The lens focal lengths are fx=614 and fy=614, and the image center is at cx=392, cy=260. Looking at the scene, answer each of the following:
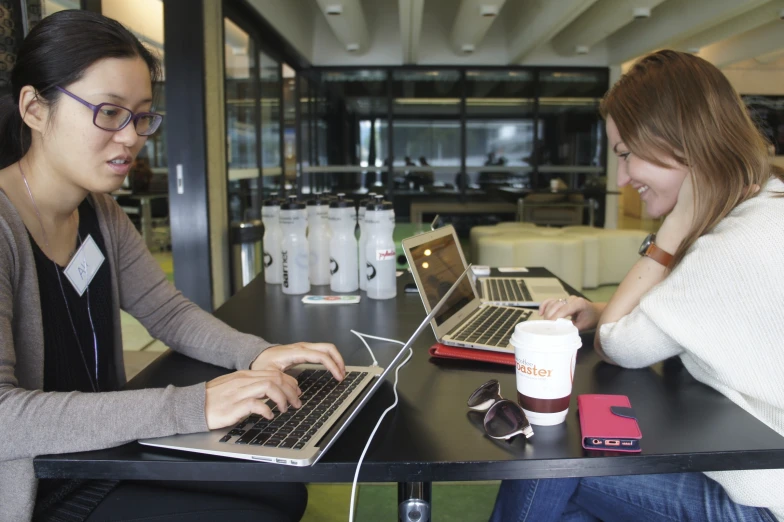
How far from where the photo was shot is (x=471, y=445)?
847 mm

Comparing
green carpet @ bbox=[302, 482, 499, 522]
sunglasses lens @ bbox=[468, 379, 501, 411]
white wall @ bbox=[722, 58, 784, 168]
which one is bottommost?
green carpet @ bbox=[302, 482, 499, 522]

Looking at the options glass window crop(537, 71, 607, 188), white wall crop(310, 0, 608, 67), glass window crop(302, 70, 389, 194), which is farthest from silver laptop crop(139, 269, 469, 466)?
glass window crop(537, 71, 607, 188)

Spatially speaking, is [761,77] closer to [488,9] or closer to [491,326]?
[488,9]

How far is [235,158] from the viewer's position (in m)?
4.19

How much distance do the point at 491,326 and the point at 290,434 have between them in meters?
0.69

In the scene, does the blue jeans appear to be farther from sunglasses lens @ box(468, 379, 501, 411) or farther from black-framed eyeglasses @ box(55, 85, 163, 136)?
black-framed eyeglasses @ box(55, 85, 163, 136)

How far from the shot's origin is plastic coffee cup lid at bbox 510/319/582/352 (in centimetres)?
85

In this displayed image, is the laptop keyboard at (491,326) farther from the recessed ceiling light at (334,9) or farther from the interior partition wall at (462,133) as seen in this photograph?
the interior partition wall at (462,133)

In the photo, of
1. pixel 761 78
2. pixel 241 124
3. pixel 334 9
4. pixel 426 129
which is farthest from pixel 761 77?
pixel 241 124

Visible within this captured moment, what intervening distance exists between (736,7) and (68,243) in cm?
516

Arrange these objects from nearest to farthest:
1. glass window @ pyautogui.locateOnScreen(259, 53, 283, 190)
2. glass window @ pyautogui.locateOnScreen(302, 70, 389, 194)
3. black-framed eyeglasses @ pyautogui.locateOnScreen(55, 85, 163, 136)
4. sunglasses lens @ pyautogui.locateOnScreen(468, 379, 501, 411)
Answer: sunglasses lens @ pyautogui.locateOnScreen(468, 379, 501, 411) < black-framed eyeglasses @ pyautogui.locateOnScreen(55, 85, 163, 136) < glass window @ pyautogui.locateOnScreen(259, 53, 283, 190) < glass window @ pyautogui.locateOnScreen(302, 70, 389, 194)

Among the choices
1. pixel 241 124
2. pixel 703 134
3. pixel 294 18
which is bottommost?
pixel 703 134

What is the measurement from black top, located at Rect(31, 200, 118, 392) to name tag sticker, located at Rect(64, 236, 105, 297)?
1 cm

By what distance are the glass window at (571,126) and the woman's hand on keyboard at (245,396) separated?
7.38m
